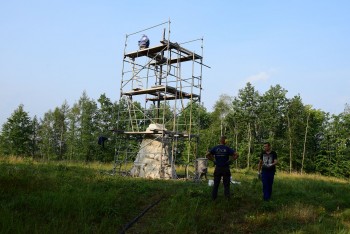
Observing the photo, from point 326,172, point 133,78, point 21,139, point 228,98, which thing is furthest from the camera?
point 228,98

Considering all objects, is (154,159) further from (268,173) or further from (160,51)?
(268,173)

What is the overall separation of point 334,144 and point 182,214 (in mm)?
43386

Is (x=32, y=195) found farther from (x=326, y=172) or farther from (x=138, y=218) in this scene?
(x=326, y=172)

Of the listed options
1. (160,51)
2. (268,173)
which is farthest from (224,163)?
(160,51)

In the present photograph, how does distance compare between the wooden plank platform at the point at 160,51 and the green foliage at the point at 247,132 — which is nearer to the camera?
the wooden plank platform at the point at 160,51

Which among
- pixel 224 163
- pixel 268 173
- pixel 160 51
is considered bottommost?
pixel 268 173

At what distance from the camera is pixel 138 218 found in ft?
27.4

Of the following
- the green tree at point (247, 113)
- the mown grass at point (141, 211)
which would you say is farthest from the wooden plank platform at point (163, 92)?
the green tree at point (247, 113)

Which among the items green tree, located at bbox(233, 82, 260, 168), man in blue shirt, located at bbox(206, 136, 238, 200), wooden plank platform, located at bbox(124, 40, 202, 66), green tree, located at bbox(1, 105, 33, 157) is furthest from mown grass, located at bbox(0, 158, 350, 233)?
green tree, located at bbox(1, 105, 33, 157)

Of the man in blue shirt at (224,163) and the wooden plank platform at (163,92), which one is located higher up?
the wooden plank platform at (163,92)

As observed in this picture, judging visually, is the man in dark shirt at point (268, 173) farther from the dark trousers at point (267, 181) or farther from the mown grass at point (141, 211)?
the mown grass at point (141, 211)

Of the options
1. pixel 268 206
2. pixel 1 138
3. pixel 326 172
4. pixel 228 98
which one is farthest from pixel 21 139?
pixel 268 206

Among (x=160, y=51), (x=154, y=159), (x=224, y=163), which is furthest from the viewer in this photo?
(x=160, y=51)

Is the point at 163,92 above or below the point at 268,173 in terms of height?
above
